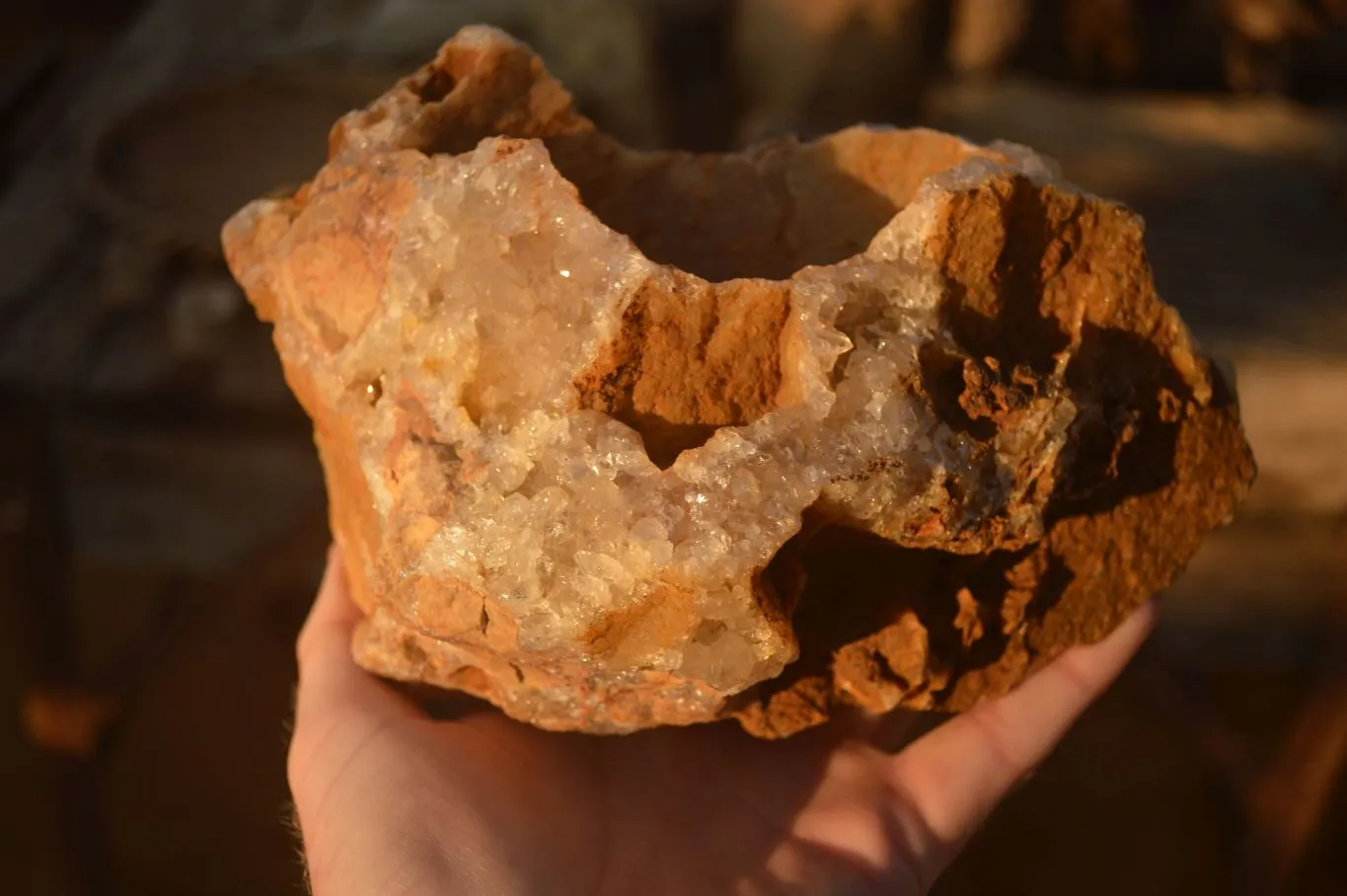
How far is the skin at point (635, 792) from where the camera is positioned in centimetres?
130

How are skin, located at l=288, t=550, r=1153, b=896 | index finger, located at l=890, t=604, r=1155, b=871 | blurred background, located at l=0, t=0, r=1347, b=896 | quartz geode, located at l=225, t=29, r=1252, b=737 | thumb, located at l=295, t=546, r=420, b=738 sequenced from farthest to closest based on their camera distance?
blurred background, located at l=0, t=0, r=1347, b=896 → index finger, located at l=890, t=604, r=1155, b=871 → thumb, located at l=295, t=546, r=420, b=738 → skin, located at l=288, t=550, r=1153, b=896 → quartz geode, located at l=225, t=29, r=1252, b=737

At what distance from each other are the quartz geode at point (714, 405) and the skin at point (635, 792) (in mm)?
88

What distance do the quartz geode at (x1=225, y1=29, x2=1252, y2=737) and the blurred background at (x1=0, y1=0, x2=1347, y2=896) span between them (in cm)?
124

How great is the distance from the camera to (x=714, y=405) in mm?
1229

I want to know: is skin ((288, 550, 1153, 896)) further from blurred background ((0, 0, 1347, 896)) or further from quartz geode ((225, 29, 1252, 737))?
blurred background ((0, 0, 1347, 896))

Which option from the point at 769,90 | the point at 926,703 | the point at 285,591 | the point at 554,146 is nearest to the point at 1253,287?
the point at 769,90

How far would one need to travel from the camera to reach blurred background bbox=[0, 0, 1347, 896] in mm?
2566

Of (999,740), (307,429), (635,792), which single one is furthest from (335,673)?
(307,429)

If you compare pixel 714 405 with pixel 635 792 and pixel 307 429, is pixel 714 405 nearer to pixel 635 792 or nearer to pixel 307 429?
pixel 635 792

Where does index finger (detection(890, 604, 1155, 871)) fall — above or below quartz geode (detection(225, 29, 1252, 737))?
below

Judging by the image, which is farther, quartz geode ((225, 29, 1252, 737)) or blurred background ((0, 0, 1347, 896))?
blurred background ((0, 0, 1347, 896))

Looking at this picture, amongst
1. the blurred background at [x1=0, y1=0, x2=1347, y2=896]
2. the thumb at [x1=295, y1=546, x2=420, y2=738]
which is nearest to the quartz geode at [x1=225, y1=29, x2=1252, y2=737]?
the thumb at [x1=295, y1=546, x2=420, y2=738]

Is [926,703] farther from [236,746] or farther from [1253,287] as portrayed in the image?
[236,746]

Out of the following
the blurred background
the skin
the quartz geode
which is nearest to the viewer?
the quartz geode
